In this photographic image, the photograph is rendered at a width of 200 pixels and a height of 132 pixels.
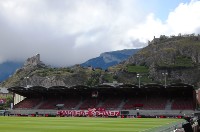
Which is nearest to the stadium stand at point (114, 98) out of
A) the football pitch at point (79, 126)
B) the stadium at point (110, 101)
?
the stadium at point (110, 101)

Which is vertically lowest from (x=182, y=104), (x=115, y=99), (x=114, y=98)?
(x=182, y=104)

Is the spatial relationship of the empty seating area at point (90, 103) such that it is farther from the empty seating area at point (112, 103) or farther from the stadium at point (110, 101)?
the empty seating area at point (112, 103)

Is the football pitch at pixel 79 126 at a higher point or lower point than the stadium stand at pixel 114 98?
lower

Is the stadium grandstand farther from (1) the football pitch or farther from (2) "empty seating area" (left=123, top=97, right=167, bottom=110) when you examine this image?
(1) the football pitch

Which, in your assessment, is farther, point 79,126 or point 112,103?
point 112,103

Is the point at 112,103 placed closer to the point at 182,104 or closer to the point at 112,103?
the point at 112,103

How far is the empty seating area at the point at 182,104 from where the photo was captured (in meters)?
91.6

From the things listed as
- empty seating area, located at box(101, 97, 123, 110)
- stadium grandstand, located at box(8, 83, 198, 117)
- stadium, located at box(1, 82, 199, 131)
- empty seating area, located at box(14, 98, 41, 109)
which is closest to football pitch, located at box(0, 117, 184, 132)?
stadium, located at box(1, 82, 199, 131)

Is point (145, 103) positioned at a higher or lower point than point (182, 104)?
higher

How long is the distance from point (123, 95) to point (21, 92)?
3143 cm

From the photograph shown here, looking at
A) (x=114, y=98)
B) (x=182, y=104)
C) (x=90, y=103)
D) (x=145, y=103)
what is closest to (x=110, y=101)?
(x=114, y=98)

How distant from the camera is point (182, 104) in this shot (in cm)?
9381

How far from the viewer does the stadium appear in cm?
8973

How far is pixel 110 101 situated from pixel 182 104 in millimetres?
20699
